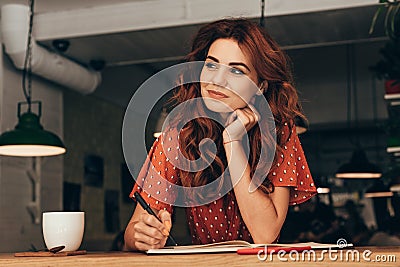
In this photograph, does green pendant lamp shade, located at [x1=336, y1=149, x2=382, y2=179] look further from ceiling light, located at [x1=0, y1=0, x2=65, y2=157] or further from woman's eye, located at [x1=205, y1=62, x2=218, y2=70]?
woman's eye, located at [x1=205, y1=62, x2=218, y2=70]

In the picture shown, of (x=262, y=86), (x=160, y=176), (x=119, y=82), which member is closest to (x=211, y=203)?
(x=160, y=176)

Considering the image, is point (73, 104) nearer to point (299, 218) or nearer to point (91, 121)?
point (91, 121)

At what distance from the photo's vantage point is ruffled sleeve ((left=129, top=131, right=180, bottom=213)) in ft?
5.98

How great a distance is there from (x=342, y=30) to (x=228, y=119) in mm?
3124

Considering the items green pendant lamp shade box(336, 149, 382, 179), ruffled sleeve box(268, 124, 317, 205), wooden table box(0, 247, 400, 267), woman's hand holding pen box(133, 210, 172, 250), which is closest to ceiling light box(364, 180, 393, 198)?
green pendant lamp shade box(336, 149, 382, 179)

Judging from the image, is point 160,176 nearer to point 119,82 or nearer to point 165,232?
point 165,232

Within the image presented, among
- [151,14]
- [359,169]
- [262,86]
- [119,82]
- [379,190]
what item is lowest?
[379,190]

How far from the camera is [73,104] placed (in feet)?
20.9

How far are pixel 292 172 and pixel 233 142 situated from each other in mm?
193

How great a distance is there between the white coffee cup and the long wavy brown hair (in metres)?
0.36

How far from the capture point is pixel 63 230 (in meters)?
1.61

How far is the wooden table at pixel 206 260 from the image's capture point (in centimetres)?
122

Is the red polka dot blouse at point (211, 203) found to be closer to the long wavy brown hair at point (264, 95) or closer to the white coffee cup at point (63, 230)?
the long wavy brown hair at point (264, 95)

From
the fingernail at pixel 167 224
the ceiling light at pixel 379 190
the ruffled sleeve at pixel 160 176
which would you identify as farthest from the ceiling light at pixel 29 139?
the ceiling light at pixel 379 190
